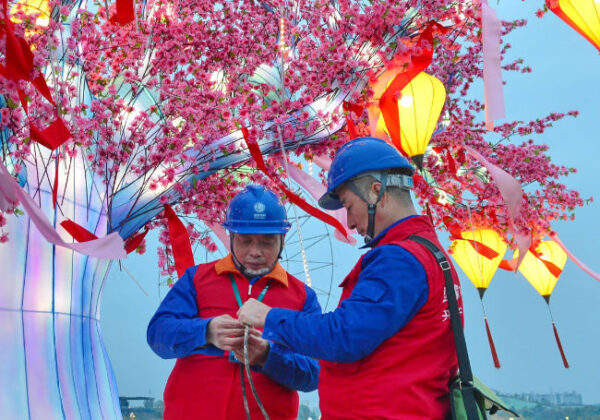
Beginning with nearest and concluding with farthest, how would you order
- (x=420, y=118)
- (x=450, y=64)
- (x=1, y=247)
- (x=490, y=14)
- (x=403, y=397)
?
(x=403, y=397) < (x=1, y=247) < (x=490, y=14) < (x=420, y=118) < (x=450, y=64)

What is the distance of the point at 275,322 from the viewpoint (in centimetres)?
171

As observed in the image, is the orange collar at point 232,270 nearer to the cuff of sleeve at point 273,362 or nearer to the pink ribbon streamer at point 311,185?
the cuff of sleeve at point 273,362

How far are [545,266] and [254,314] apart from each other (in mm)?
6177

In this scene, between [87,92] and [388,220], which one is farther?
[87,92]

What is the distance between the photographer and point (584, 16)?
11.4 feet

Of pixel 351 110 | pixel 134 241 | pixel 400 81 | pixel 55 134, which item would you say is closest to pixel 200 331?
pixel 55 134

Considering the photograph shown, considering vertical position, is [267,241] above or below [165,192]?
below

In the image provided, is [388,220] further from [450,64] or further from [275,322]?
[450,64]

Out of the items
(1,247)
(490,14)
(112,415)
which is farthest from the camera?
(112,415)

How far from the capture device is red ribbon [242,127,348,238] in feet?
11.2

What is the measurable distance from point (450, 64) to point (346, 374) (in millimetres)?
4870

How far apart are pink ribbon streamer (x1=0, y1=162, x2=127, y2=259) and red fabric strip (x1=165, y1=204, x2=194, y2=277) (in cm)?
94

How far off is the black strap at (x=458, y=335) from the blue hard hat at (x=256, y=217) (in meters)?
0.88

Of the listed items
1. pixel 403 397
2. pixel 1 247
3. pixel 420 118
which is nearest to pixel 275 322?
pixel 403 397
